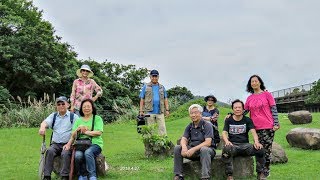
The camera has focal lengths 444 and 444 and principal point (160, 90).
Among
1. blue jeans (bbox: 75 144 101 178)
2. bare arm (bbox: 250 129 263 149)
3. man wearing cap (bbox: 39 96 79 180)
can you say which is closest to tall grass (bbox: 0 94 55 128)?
man wearing cap (bbox: 39 96 79 180)

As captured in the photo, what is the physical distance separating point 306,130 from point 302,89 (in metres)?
28.6

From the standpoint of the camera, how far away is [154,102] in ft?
34.6

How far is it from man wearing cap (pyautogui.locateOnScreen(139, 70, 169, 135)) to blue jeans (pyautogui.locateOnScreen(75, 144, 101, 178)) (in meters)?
3.36

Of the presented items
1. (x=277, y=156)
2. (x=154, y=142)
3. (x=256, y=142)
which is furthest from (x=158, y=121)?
(x=256, y=142)

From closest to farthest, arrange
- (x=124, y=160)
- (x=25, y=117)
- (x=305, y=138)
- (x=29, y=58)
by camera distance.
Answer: (x=124, y=160) → (x=305, y=138) → (x=25, y=117) → (x=29, y=58)

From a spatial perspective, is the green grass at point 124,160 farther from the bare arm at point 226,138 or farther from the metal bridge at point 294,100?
the metal bridge at point 294,100

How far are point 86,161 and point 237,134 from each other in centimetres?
259

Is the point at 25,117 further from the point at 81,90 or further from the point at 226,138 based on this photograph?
the point at 226,138

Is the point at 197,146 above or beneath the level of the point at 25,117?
beneath

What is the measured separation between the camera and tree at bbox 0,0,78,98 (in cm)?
2712

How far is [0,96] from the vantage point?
24547mm

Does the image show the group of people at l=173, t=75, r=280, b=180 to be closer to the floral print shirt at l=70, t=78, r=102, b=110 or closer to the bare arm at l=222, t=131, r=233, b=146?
the bare arm at l=222, t=131, r=233, b=146

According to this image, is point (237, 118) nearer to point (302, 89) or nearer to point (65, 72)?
point (65, 72)

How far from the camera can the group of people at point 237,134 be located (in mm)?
7289
